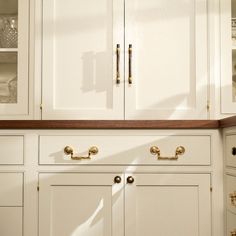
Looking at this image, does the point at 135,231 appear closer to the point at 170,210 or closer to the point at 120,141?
the point at 170,210

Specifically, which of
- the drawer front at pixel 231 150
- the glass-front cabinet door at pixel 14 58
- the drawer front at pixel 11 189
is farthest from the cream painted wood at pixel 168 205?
the glass-front cabinet door at pixel 14 58

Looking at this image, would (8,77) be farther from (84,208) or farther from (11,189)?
(84,208)

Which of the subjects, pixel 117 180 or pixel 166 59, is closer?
pixel 117 180

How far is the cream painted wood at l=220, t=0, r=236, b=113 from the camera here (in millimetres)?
1859

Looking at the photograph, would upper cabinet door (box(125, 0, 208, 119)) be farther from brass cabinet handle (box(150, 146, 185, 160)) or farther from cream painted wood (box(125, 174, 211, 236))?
cream painted wood (box(125, 174, 211, 236))

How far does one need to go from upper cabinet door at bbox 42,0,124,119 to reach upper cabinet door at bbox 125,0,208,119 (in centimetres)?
6

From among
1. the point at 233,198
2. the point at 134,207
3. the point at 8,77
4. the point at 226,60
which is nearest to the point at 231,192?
the point at 233,198

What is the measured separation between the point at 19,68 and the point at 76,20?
357mm

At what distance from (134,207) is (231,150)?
1.59 feet

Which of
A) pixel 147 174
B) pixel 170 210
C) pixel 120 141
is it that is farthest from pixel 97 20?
pixel 170 210

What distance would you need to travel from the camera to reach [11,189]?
176 cm

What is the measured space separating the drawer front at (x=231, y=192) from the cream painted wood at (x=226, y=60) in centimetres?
35

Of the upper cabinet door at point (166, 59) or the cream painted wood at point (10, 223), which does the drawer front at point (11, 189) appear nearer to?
the cream painted wood at point (10, 223)

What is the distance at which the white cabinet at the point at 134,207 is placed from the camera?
174 cm
